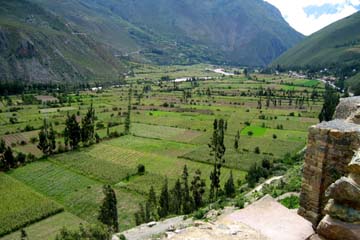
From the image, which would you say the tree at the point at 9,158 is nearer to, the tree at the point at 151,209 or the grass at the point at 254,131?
the tree at the point at 151,209

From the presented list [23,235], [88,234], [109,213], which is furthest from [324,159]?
[23,235]

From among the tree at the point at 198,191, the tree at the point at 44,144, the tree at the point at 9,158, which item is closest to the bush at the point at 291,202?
the tree at the point at 198,191

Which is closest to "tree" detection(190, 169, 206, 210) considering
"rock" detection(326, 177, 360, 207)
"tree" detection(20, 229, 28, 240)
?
"tree" detection(20, 229, 28, 240)

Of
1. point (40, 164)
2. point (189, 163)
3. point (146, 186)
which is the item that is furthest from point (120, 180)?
point (40, 164)

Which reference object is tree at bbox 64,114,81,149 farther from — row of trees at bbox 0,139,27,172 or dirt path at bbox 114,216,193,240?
dirt path at bbox 114,216,193,240

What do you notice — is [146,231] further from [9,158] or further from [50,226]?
[9,158]

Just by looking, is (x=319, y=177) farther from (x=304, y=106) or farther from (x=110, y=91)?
(x=110, y=91)
